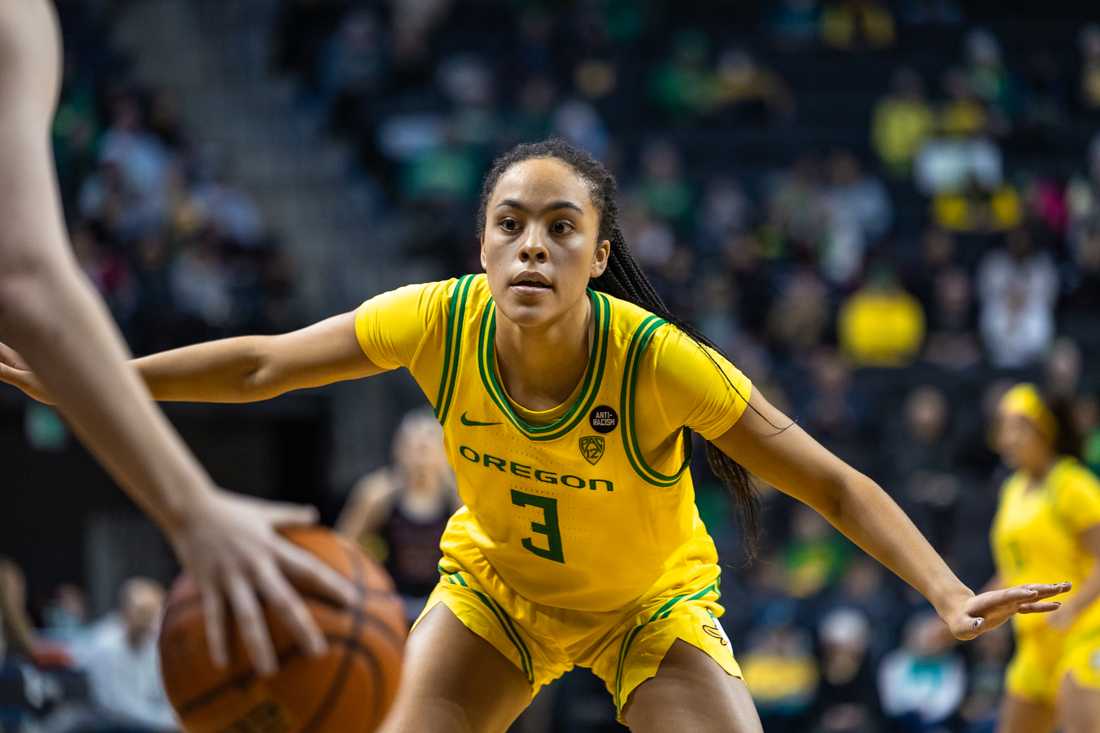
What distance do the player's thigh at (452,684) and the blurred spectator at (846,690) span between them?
5363 mm

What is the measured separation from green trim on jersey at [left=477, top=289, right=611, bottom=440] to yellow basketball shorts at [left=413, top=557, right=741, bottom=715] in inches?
21.2

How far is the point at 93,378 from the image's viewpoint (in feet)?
7.12

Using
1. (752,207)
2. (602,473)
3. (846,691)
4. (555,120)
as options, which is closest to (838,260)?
(752,207)

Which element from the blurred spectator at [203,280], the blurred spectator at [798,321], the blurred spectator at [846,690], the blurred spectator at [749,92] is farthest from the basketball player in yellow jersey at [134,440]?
the blurred spectator at [749,92]

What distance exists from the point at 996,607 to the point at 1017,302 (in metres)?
9.79

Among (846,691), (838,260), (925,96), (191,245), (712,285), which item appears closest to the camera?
(846,691)

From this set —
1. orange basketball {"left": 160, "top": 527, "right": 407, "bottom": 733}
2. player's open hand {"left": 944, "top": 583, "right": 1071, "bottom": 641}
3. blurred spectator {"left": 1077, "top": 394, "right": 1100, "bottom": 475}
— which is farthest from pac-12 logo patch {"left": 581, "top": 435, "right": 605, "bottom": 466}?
blurred spectator {"left": 1077, "top": 394, "right": 1100, "bottom": 475}

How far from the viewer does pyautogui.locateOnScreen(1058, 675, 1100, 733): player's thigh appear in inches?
256

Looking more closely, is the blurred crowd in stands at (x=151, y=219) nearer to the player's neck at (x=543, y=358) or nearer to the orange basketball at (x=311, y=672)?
the player's neck at (x=543, y=358)

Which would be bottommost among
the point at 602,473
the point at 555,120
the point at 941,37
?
the point at 602,473

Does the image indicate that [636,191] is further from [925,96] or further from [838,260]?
[925,96]

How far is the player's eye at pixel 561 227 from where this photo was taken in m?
4.05

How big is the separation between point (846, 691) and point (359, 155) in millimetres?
7104

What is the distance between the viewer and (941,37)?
52.1 ft
